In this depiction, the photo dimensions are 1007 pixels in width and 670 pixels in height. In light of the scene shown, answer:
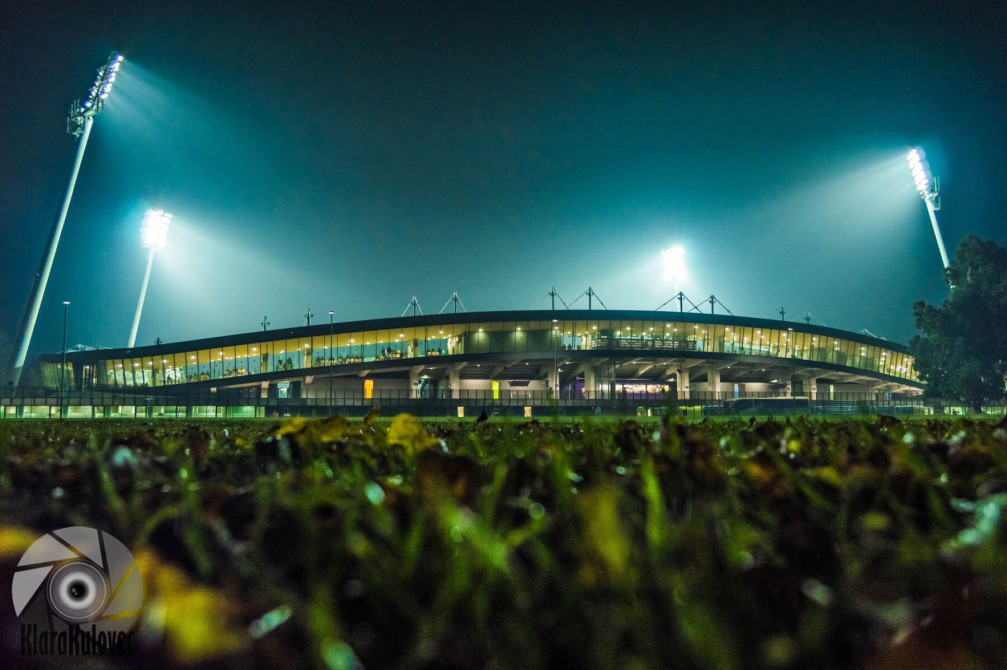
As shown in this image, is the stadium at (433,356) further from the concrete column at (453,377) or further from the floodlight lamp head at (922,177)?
the floodlight lamp head at (922,177)

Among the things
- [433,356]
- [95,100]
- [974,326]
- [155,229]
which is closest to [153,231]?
[155,229]

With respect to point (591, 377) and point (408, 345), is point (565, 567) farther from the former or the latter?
point (591, 377)

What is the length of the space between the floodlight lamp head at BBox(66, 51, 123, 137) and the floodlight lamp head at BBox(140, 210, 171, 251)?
66.9 ft

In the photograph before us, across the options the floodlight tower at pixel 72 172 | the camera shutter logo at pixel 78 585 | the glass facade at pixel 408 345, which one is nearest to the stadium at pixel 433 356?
the glass facade at pixel 408 345

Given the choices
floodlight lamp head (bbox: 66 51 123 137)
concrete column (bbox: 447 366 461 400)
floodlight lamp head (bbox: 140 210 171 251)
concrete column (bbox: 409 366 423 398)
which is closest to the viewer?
floodlight lamp head (bbox: 66 51 123 137)

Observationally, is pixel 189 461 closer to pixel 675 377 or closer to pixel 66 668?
pixel 66 668

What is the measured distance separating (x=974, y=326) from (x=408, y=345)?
52.7 metres

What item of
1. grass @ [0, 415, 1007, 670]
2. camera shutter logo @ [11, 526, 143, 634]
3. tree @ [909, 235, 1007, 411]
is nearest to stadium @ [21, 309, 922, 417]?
tree @ [909, 235, 1007, 411]

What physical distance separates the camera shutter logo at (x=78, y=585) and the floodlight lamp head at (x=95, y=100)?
74.7 metres

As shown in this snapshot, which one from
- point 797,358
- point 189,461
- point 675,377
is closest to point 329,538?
point 189,461

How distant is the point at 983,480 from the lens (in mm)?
1384

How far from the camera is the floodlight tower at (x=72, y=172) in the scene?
54344mm

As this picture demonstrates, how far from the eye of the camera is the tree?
165 ft

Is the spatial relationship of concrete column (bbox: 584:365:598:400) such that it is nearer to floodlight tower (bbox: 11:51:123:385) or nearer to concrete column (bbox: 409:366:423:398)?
concrete column (bbox: 409:366:423:398)
